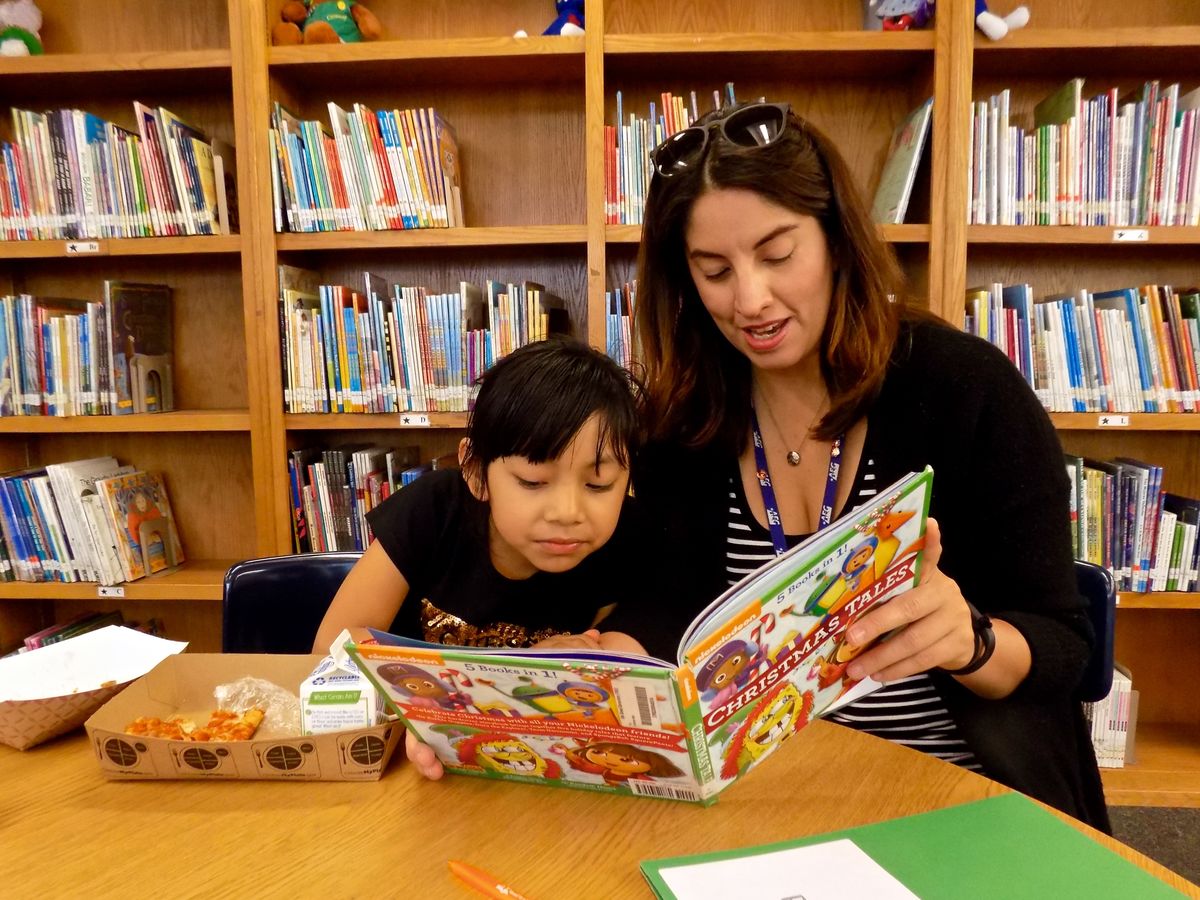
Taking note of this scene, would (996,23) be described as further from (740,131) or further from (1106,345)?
(740,131)

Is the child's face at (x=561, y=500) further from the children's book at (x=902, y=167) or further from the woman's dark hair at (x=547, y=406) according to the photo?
the children's book at (x=902, y=167)

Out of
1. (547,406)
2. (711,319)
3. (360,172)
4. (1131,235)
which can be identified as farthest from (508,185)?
(1131,235)

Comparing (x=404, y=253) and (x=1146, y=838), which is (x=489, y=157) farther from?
(x=1146, y=838)

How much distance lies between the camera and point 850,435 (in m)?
1.19

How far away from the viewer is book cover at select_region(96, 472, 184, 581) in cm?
220

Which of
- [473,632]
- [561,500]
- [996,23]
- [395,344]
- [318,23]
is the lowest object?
[473,632]

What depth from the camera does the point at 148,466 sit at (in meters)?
2.51

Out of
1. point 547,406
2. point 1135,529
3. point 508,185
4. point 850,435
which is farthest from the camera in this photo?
point 508,185

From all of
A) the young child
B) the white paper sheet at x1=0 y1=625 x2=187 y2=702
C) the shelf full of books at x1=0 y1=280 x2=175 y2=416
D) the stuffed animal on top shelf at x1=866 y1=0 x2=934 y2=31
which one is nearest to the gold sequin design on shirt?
the young child

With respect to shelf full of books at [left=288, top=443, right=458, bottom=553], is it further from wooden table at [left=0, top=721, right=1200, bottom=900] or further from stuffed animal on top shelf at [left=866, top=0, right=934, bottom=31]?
stuffed animal on top shelf at [left=866, top=0, right=934, bottom=31]

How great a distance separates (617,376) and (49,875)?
2.78ft

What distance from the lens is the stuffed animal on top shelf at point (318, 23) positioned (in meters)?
2.07

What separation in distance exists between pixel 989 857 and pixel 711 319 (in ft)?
2.87

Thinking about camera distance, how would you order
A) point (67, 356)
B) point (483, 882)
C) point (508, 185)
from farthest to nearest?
point (508, 185) < point (67, 356) < point (483, 882)
